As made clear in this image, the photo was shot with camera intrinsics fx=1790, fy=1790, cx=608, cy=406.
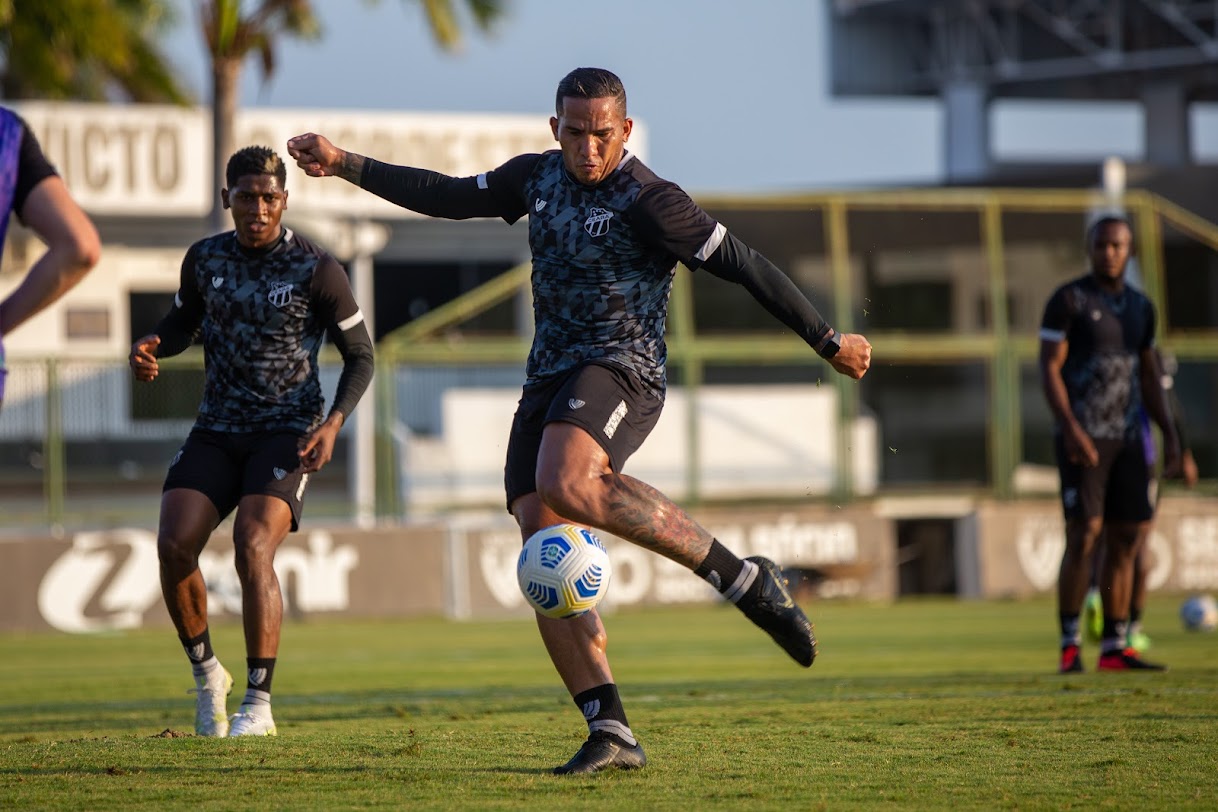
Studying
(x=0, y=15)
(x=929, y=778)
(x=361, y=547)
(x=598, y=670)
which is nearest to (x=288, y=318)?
(x=598, y=670)

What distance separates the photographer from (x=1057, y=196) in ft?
82.6

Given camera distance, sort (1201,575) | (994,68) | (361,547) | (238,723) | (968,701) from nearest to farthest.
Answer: (238,723) < (968,701) < (361,547) < (1201,575) < (994,68)

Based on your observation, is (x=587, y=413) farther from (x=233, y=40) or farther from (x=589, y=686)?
(x=233, y=40)

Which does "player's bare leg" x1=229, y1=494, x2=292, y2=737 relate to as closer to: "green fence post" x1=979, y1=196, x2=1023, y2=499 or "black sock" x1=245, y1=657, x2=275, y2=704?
"black sock" x1=245, y1=657, x2=275, y2=704

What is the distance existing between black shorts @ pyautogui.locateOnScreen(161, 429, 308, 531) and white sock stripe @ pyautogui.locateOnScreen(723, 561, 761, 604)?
2.14 meters

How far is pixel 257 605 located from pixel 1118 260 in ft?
17.2

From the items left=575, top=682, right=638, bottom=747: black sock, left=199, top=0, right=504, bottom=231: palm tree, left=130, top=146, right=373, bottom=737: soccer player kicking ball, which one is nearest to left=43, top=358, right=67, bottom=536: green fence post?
left=199, top=0, right=504, bottom=231: palm tree

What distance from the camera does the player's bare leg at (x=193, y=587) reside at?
7.04 m

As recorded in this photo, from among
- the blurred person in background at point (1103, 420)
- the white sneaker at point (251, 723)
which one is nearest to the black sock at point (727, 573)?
the white sneaker at point (251, 723)

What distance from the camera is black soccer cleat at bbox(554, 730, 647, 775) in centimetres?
569

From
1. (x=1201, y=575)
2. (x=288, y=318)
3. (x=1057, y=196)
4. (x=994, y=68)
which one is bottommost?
(x=1201, y=575)

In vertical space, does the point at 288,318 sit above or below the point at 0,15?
below

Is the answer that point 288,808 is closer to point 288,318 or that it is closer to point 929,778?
point 929,778

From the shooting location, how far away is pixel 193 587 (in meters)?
7.20
